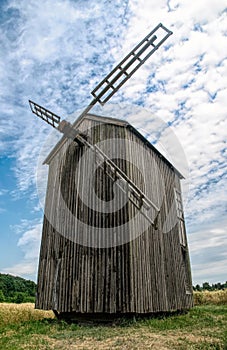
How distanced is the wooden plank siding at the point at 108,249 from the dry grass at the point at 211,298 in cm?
787

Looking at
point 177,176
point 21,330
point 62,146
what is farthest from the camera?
point 177,176

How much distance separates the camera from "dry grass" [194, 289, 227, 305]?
22094 millimetres

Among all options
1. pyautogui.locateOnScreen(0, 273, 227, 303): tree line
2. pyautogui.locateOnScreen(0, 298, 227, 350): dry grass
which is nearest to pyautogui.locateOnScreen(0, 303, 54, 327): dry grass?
pyautogui.locateOnScreen(0, 298, 227, 350): dry grass

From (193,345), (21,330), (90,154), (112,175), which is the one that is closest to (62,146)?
(90,154)

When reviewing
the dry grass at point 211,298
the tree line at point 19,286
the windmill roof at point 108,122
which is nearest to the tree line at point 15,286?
the tree line at point 19,286

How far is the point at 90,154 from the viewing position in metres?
13.1

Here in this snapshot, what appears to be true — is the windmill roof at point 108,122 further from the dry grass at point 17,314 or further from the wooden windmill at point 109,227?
the dry grass at point 17,314

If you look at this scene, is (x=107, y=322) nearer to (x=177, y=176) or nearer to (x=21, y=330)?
(x=21, y=330)

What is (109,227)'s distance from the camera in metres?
11.1

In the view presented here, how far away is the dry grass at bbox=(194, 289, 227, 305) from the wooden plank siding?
7.87 meters

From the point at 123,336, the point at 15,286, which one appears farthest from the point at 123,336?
the point at 15,286

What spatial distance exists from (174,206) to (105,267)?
254 inches

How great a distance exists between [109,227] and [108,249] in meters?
0.79

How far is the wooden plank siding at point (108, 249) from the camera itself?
10.4 m
